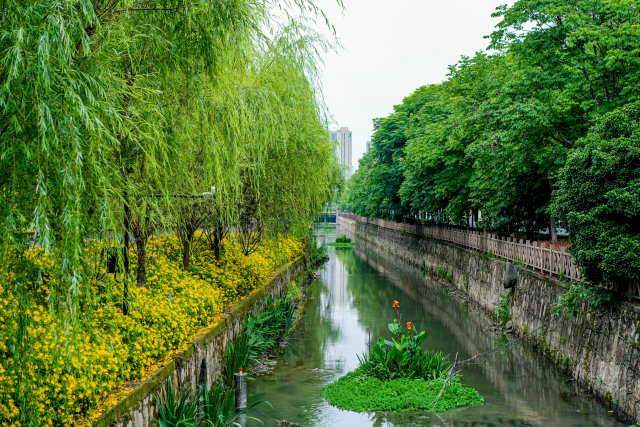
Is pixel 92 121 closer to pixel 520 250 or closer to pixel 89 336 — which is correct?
pixel 89 336

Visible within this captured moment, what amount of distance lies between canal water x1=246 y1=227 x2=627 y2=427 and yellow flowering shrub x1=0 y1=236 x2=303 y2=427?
2.33 metres

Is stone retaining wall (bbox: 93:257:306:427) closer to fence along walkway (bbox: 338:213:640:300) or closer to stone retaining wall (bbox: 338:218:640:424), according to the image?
stone retaining wall (bbox: 338:218:640:424)

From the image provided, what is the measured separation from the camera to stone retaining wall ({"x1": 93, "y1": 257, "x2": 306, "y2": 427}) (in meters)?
6.07

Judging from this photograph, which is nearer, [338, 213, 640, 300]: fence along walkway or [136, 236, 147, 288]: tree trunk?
[136, 236, 147, 288]: tree trunk

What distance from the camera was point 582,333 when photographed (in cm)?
1066

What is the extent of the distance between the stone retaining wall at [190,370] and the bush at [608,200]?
7.14m

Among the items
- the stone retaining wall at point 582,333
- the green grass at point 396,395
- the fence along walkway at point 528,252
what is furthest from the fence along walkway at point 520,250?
the green grass at point 396,395

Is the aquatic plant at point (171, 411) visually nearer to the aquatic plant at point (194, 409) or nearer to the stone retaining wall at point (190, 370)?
the aquatic plant at point (194, 409)

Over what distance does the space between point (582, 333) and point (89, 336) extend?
376 inches

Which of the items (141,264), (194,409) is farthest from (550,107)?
(194,409)

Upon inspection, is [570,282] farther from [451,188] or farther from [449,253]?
[449,253]

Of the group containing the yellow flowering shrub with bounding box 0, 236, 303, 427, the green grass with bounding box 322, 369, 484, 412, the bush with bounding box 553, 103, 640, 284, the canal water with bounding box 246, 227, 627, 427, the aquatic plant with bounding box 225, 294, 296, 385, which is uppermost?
the bush with bounding box 553, 103, 640, 284

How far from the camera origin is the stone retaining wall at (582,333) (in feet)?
28.5

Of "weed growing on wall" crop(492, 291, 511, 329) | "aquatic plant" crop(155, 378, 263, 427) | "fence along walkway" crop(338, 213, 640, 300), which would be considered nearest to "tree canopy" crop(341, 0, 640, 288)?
"fence along walkway" crop(338, 213, 640, 300)
